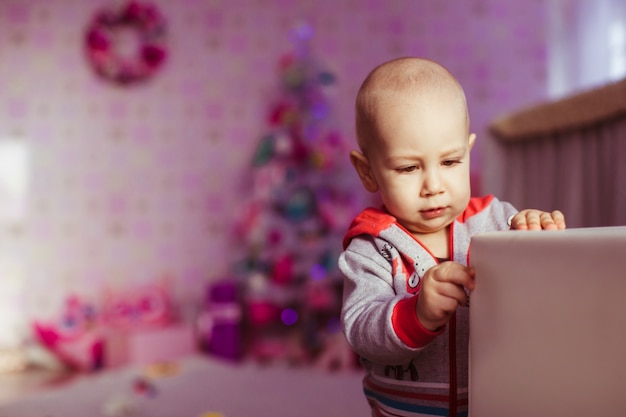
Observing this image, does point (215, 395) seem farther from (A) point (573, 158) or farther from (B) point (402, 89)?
(B) point (402, 89)

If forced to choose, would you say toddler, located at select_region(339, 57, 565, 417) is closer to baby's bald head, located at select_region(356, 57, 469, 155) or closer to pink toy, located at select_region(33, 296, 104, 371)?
baby's bald head, located at select_region(356, 57, 469, 155)

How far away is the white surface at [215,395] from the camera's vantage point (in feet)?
7.64

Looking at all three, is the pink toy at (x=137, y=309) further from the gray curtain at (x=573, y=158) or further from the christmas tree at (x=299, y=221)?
the gray curtain at (x=573, y=158)

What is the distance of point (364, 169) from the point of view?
1.04 metres

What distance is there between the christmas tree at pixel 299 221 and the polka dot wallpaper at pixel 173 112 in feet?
1.21

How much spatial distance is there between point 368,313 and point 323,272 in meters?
2.42

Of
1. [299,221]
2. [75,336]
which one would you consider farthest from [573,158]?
[75,336]

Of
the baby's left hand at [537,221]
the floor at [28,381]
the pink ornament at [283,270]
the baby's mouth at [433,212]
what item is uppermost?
the baby's mouth at [433,212]

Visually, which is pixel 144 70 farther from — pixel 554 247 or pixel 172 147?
pixel 554 247

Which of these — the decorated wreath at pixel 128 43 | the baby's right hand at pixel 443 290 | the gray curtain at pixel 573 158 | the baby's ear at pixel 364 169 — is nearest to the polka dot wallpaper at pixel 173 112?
the decorated wreath at pixel 128 43

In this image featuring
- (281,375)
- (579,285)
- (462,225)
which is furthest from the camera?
(281,375)

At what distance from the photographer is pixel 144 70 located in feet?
12.8

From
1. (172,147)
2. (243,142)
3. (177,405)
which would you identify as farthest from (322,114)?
(177,405)

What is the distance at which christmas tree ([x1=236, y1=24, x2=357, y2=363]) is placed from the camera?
3338 millimetres
